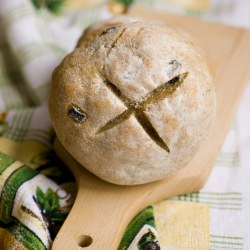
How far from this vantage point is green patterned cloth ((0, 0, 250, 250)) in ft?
4.67

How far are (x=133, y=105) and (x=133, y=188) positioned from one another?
280 mm

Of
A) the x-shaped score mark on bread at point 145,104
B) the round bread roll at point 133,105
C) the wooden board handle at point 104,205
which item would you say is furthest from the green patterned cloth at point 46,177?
the x-shaped score mark on bread at point 145,104

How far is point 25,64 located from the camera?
75.2 inches

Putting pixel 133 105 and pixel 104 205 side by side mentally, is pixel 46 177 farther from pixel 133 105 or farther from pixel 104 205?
pixel 133 105

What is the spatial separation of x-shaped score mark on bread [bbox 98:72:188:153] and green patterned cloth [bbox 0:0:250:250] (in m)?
0.27

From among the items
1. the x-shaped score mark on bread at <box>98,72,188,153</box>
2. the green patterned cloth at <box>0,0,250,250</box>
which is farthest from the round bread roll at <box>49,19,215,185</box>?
the green patterned cloth at <box>0,0,250,250</box>

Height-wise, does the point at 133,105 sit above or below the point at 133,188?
above

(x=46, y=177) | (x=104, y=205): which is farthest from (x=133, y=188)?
(x=46, y=177)

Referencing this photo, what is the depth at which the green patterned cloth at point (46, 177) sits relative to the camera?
1.42 m

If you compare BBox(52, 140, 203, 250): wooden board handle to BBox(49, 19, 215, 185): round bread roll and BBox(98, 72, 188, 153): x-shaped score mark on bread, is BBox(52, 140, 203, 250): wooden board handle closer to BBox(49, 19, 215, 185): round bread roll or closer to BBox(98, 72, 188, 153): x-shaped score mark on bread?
BBox(49, 19, 215, 185): round bread roll

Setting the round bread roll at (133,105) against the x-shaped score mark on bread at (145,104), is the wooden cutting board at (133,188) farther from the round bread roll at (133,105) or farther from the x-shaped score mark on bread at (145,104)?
the x-shaped score mark on bread at (145,104)

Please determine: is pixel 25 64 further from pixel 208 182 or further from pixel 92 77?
pixel 208 182

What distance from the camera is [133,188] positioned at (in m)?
1.49

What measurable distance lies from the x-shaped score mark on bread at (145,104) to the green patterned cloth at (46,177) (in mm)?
268
